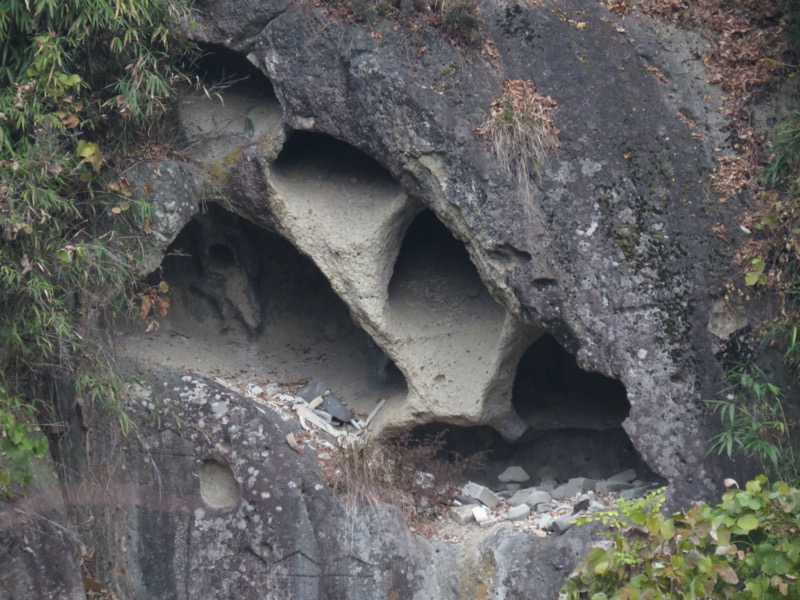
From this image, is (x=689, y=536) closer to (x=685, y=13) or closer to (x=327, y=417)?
(x=327, y=417)

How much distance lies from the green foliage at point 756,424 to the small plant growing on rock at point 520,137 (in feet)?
5.65

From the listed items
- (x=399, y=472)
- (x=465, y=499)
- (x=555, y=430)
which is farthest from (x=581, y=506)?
(x=399, y=472)

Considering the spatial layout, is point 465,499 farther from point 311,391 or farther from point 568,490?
point 311,391

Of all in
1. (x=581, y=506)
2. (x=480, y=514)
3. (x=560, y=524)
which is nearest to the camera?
(x=560, y=524)

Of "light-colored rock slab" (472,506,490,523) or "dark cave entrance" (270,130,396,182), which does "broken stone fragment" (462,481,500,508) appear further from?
"dark cave entrance" (270,130,396,182)

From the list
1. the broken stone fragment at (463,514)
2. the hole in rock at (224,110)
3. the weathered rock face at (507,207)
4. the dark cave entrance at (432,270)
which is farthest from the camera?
the dark cave entrance at (432,270)

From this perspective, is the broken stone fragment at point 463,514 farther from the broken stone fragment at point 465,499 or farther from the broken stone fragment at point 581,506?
the broken stone fragment at point 581,506

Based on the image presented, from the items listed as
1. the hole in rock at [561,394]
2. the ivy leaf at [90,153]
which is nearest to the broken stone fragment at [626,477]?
the hole in rock at [561,394]

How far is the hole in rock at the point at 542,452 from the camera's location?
741 centimetres

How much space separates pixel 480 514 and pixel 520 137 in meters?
2.46

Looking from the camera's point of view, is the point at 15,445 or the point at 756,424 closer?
the point at 756,424

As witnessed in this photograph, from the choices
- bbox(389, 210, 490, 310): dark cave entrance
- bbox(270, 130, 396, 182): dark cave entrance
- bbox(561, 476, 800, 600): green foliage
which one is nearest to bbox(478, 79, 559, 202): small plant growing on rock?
bbox(270, 130, 396, 182): dark cave entrance

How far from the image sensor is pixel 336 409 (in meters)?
7.34

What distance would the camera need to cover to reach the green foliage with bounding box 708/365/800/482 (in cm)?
582
